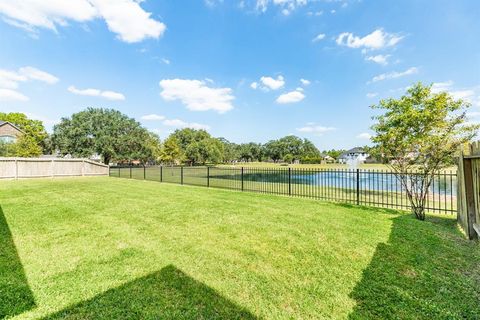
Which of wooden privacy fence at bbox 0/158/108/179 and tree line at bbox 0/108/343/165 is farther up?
tree line at bbox 0/108/343/165

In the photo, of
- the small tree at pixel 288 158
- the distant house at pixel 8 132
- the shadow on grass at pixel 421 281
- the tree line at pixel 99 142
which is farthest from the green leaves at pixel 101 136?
the small tree at pixel 288 158

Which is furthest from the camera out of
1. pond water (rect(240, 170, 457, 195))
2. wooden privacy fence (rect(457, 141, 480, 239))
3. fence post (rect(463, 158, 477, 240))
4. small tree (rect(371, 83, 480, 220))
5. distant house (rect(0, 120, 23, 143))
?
distant house (rect(0, 120, 23, 143))

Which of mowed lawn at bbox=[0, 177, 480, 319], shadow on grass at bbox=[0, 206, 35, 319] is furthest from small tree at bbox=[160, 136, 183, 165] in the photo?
shadow on grass at bbox=[0, 206, 35, 319]

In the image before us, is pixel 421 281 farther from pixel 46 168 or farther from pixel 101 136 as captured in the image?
pixel 101 136

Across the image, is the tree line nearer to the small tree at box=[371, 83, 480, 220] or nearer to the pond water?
the pond water

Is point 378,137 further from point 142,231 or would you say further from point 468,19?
point 142,231

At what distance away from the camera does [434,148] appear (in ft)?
19.1

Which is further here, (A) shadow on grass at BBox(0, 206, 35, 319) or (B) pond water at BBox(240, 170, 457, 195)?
(B) pond water at BBox(240, 170, 457, 195)

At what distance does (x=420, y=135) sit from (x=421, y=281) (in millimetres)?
4970

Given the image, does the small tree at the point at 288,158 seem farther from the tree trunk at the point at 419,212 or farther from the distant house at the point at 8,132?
the tree trunk at the point at 419,212

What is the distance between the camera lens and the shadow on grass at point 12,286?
2.14 metres

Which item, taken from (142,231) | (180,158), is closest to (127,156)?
(180,158)

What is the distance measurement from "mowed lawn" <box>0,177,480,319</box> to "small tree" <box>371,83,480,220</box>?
1377mm

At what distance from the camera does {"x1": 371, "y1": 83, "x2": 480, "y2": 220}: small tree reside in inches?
228
